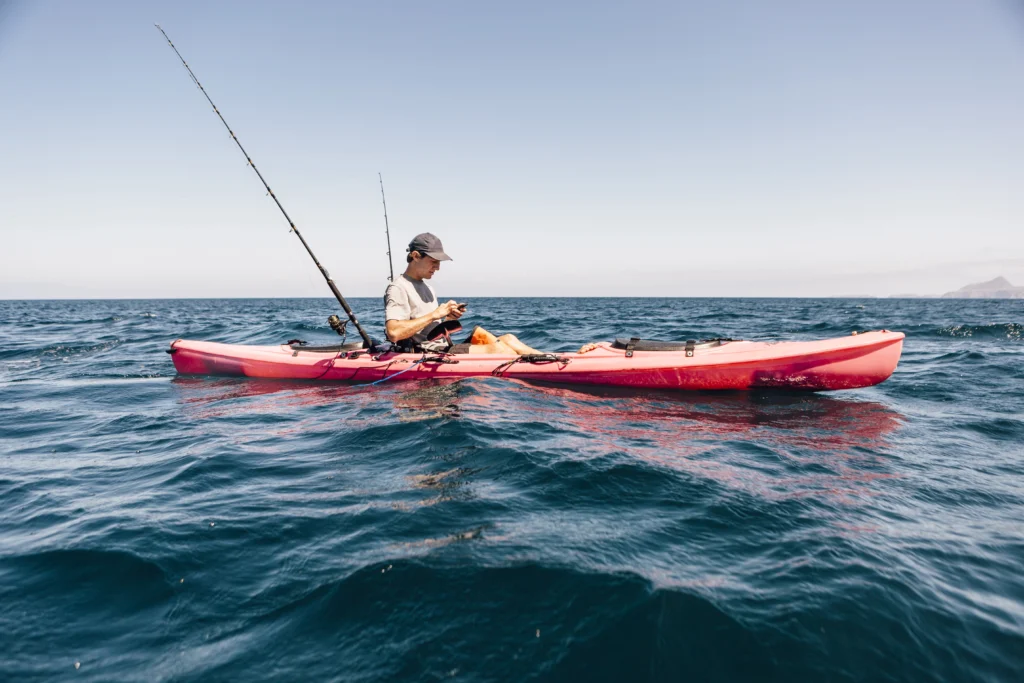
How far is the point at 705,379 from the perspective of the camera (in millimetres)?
6863

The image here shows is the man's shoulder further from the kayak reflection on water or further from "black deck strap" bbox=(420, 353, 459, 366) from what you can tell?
the kayak reflection on water

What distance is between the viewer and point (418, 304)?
23.8ft

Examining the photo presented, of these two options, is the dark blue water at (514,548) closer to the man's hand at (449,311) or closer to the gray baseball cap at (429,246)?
the man's hand at (449,311)

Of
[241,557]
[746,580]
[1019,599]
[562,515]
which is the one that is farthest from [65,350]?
[1019,599]

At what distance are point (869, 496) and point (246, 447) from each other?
17.7ft

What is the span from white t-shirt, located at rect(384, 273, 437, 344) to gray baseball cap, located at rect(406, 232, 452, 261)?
53 centimetres

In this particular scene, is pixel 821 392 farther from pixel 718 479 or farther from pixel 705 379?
pixel 718 479

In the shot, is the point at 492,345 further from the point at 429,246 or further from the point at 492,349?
the point at 429,246

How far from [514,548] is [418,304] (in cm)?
503

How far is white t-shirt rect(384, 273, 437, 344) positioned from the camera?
6.89m

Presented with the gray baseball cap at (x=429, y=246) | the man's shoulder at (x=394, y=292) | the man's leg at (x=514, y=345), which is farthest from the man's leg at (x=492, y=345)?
the gray baseball cap at (x=429, y=246)

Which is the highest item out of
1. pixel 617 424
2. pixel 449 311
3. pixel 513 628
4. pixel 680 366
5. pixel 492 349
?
pixel 449 311

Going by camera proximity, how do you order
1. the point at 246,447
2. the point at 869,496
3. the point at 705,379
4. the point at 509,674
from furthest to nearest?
the point at 705,379
the point at 246,447
the point at 869,496
the point at 509,674

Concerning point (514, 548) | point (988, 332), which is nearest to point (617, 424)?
point (514, 548)
